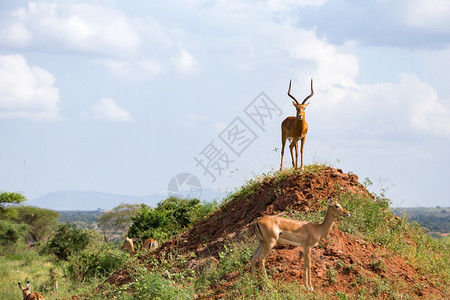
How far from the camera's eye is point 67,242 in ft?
106

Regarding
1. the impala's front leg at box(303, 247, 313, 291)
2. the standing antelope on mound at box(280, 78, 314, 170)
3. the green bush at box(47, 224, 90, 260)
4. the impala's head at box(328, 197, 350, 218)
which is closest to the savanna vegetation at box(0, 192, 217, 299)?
the green bush at box(47, 224, 90, 260)

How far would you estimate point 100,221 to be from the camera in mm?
65562

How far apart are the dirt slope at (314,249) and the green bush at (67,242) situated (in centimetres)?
1668

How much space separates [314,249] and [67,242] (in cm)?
2234

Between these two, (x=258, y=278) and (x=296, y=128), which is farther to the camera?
(x=296, y=128)

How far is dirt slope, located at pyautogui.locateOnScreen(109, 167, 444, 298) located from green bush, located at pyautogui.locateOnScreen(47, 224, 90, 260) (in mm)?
16675

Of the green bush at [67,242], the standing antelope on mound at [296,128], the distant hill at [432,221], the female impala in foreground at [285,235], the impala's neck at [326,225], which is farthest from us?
the green bush at [67,242]

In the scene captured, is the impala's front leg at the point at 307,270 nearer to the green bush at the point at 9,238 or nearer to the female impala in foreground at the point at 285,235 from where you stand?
the female impala in foreground at the point at 285,235

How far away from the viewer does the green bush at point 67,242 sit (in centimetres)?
3247

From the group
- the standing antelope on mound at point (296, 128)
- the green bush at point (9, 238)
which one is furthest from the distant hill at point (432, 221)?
the green bush at point (9, 238)

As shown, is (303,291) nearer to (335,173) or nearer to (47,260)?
(335,173)

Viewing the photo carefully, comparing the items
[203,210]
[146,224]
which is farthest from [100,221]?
[203,210]

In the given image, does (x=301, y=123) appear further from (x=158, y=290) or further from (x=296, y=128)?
(x=158, y=290)

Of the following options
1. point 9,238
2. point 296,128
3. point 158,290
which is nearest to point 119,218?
point 9,238
